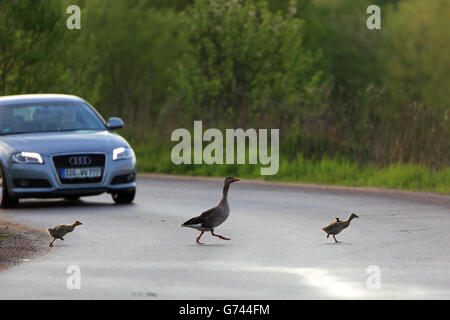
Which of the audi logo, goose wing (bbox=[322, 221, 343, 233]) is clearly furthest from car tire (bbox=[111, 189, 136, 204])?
goose wing (bbox=[322, 221, 343, 233])

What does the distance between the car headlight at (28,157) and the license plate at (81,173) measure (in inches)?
15.4

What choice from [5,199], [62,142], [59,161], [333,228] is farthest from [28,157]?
[333,228]

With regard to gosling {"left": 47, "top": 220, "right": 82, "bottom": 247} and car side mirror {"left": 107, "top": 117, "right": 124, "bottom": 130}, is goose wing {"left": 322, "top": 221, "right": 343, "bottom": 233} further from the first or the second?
car side mirror {"left": 107, "top": 117, "right": 124, "bottom": 130}

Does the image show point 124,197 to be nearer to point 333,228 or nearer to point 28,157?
point 28,157

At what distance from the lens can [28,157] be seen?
1947 centimetres

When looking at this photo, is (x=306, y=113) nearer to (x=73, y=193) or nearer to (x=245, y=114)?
(x=245, y=114)

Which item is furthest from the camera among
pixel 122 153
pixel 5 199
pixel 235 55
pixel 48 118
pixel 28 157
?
pixel 235 55

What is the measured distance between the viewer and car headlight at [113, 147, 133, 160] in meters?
20.0

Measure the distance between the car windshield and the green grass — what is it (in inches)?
237

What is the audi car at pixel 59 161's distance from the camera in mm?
19453

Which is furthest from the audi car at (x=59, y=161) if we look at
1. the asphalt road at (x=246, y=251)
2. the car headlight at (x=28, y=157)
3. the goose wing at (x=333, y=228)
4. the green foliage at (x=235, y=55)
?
the green foliage at (x=235, y=55)

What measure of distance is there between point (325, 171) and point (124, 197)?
23.0 ft

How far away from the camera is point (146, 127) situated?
1309 inches

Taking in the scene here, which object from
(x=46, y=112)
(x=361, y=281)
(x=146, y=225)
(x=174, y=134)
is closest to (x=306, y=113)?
(x=174, y=134)
